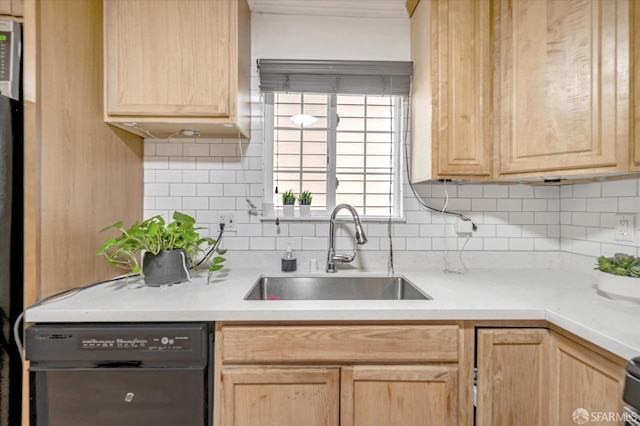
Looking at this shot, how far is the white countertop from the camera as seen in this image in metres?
1.06

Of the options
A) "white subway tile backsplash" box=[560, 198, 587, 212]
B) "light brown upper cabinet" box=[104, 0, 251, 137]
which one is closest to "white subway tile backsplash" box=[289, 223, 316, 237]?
"light brown upper cabinet" box=[104, 0, 251, 137]

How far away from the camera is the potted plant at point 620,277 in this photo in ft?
3.82

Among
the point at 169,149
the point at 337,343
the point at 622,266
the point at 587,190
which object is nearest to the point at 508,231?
the point at 587,190

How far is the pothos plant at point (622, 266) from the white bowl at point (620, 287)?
0.02 m

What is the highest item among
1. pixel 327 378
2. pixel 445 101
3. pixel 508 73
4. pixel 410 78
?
pixel 410 78

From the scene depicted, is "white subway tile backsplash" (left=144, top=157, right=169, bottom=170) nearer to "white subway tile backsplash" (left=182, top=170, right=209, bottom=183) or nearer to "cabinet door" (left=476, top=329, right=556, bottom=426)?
"white subway tile backsplash" (left=182, top=170, right=209, bottom=183)

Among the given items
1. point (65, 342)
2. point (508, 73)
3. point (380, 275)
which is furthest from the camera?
point (380, 275)

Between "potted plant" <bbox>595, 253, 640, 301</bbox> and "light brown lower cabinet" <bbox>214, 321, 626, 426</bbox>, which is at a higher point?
"potted plant" <bbox>595, 253, 640, 301</bbox>

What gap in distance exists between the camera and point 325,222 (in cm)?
186

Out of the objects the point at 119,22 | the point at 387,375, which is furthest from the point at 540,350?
the point at 119,22

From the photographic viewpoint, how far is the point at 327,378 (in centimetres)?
116

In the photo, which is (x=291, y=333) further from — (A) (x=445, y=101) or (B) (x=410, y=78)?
(B) (x=410, y=78)

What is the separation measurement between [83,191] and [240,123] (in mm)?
737

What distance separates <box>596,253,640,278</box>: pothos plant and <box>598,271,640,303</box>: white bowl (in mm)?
19
